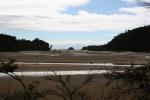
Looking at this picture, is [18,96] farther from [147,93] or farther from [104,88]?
[104,88]

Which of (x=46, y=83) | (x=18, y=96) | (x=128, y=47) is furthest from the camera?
(x=128, y=47)

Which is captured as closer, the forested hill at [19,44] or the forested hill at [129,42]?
the forested hill at [19,44]

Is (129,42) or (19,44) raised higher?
(129,42)

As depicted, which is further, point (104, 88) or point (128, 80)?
point (104, 88)

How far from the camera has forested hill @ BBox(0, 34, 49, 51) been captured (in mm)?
61144

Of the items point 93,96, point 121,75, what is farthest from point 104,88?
point 121,75

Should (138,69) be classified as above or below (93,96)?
above

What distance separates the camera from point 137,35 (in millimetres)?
64875

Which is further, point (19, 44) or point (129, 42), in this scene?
point (129, 42)

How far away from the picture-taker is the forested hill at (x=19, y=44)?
61144 mm

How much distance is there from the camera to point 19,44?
6575cm

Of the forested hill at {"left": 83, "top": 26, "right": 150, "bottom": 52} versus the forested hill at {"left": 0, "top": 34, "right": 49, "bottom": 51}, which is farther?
the forested hill at {"left": 83, "top": 26, "right": 150, "bottom": 52}

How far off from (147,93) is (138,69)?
62 centimetres

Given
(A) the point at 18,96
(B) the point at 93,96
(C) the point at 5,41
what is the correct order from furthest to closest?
(C) the point at 5,41
(B) the point at 93,96
(A) the point at 18,96
